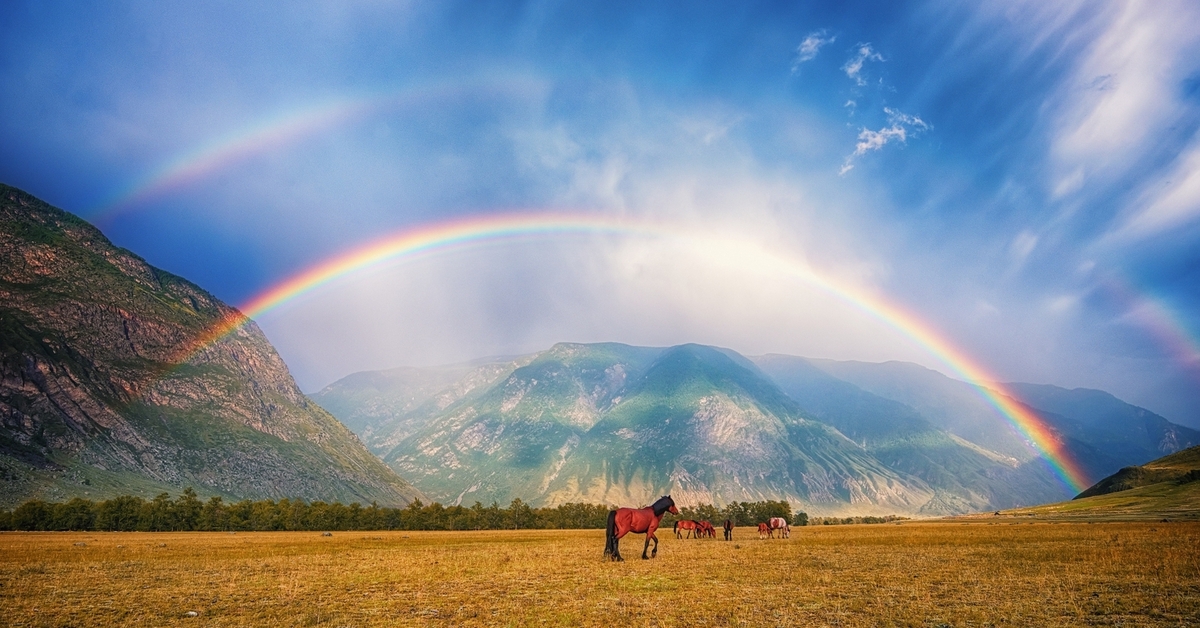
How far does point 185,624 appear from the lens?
15.4m

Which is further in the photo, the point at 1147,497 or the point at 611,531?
the point at 1147,497

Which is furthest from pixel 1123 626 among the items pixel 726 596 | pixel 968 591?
pixel 726 596

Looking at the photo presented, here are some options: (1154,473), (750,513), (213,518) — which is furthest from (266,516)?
(1154,473)

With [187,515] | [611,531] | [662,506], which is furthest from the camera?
[187,515]

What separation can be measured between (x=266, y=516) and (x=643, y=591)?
124 m

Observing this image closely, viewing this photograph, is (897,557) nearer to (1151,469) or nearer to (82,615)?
(82,615)

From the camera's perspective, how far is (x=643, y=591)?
789 inches

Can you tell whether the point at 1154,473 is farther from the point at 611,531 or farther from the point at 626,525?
the point at 611,531

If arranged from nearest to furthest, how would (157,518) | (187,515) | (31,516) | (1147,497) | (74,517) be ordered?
(31,516)
(74,517)
(157,518)
(187,515)
(1147,497)

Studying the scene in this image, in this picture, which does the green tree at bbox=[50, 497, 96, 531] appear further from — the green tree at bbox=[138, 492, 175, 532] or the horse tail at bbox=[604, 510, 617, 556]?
the horse tail at bbox=[604, 510, 617, 556]

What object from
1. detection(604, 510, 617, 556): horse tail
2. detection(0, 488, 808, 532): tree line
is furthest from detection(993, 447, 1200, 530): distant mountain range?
detection(604, 510, 617, 556): horse tail

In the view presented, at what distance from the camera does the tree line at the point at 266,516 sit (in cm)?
10488

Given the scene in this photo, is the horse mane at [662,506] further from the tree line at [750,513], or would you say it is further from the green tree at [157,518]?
the green tree at [157,518]

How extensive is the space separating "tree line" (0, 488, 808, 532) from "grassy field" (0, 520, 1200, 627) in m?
93.9
